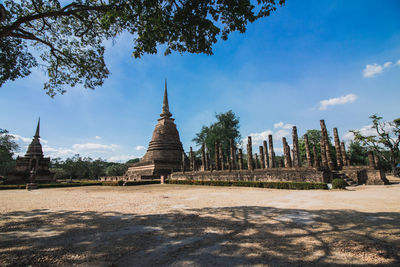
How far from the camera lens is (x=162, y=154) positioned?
38188mm

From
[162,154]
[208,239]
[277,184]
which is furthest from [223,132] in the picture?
[208,239]

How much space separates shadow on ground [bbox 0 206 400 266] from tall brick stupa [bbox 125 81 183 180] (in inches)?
1088

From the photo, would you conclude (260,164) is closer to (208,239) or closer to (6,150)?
(208,239)

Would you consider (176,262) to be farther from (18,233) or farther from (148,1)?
(148,1)

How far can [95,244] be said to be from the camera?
12.8ft

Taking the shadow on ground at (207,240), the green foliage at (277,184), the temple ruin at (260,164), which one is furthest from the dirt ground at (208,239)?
the temple ruin at (260,164)

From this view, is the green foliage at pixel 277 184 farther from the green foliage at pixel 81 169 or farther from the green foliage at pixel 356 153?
the green foliage at pixel 81 169

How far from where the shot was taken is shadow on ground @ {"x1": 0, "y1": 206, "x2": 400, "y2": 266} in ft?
10.3

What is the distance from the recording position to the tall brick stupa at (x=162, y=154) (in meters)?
34.7

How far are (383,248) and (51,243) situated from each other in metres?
6.20

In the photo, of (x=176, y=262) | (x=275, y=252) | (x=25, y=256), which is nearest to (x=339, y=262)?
(x=275, y=252)

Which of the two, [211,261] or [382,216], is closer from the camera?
[211,261]

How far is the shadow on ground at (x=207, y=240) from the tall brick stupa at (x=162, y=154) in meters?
27.6

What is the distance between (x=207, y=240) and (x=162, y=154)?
35.0 metres
